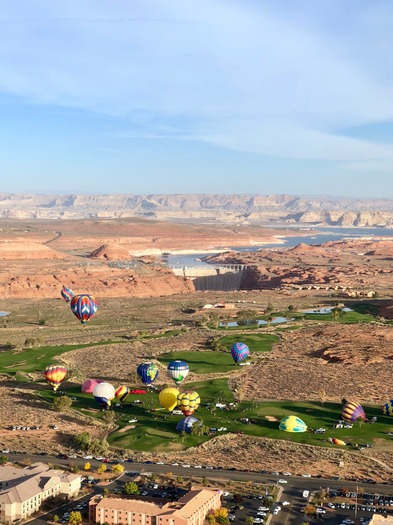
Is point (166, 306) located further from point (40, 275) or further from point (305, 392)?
point (305, 392)

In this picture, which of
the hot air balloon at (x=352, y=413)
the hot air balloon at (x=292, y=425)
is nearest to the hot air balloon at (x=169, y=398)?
the hot air balloon at (x=292, y=425)

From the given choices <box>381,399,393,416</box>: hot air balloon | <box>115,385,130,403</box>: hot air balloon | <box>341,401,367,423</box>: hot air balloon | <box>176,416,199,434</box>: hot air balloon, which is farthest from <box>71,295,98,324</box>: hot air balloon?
<box>381,399,393,416</box>: hot air balloon

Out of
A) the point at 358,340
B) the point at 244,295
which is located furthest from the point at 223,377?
the point at 244,295

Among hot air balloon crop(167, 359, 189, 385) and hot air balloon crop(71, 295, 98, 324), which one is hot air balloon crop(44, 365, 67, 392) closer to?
hot air balloon crop(167, 359, 189, 385)

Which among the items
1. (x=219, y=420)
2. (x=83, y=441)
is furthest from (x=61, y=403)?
(x=219, y=420)

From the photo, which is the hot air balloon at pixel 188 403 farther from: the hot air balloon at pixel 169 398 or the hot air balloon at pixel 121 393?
the hot air balloon at pixel 121 393

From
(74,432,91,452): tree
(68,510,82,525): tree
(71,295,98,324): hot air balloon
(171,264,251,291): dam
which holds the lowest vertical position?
(171,264,251,291): dam
